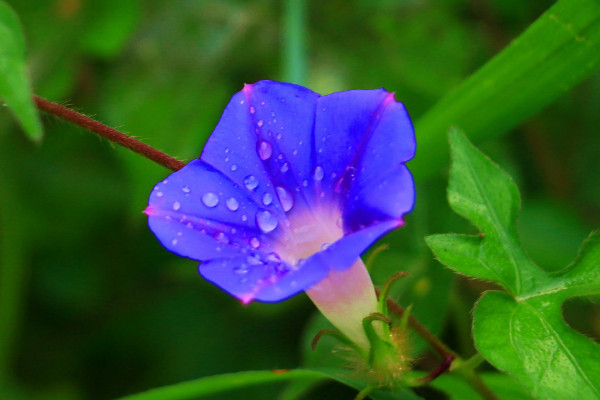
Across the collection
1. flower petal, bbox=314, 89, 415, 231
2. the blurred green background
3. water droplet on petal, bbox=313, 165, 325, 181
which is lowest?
the blurred green background

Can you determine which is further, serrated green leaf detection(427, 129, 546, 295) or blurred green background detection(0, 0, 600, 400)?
blurred green background detection(0, 0, 600, 400)

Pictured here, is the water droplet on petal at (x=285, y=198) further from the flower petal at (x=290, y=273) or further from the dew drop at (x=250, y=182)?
the flower petal at (x=290, y=273)

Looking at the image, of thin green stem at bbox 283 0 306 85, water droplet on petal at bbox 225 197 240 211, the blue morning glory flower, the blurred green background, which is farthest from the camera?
the blurred green background

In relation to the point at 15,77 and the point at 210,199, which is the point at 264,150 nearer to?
the point at 210,199

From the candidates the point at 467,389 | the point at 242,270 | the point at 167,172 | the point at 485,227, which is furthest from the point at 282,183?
the point at 167,172

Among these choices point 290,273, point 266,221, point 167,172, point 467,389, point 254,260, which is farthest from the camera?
point 167,172

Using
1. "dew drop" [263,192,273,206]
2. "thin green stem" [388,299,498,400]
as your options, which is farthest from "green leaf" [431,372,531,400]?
"dew drop" [263,192,273,206]

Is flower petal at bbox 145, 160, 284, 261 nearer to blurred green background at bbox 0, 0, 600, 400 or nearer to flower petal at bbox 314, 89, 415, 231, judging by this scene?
flower petal at bbox 314, 89, 415, 231

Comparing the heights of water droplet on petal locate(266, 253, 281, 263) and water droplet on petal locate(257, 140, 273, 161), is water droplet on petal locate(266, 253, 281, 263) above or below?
below

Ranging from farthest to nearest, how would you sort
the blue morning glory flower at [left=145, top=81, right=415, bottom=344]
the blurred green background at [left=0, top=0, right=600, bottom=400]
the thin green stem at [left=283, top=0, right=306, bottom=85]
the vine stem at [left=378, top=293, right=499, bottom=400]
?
the blurred green background at [left=0, top=0, right=600, bottom=400]
the thin green stem at [left=283, top=0, right=306, bottom=85]
the vine stem at [left=378, top=293, right=499, bottom=400]
the blue morning glory flower at [left=145, top=81, right=415, bottom=344]
